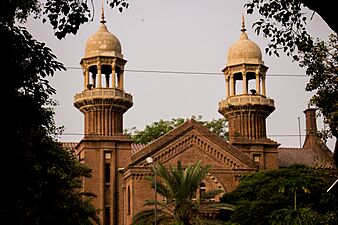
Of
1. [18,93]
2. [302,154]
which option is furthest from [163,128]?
[18,93]

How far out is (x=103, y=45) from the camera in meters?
59.7

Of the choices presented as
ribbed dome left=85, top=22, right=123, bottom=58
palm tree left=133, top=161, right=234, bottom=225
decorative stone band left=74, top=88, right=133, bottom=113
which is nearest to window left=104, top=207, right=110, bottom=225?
decorative stone band left=74, top=88, right=133, bottom=113

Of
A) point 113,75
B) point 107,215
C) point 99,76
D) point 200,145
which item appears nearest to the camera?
point 200,145

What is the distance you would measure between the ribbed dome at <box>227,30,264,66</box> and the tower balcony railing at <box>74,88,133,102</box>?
32.2 feet

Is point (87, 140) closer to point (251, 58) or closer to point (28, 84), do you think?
point (251, 58)

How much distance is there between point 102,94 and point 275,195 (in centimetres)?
1691

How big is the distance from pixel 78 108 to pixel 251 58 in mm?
14823

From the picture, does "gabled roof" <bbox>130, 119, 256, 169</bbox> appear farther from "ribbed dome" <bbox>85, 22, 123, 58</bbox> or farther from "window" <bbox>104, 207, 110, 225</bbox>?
"ribbed dome" <bbox>85, 22, 123, 58</bbox>

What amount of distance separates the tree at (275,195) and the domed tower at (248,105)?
25.0 feet

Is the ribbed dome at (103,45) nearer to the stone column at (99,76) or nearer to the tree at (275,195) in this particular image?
the stone column at (99,76)

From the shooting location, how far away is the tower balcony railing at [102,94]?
58.2m

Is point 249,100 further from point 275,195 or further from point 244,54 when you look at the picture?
point 275,195

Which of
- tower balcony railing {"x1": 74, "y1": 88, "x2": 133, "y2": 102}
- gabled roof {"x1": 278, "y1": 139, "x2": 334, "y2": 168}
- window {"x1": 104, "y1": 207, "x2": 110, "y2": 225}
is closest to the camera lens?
window {"x1": 104, "y1": 207, "x2": 110, "y2": 225}

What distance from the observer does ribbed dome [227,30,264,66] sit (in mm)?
62469
